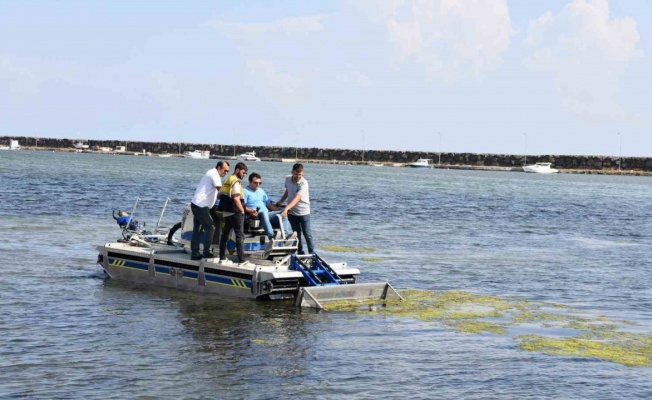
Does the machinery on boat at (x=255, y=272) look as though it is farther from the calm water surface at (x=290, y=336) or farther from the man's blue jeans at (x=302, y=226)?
the man's blue jeans at (x=302, y=226)

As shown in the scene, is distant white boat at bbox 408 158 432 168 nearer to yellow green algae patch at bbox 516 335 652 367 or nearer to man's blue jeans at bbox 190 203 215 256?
man's blue jeans at bbox 190 203 215 256

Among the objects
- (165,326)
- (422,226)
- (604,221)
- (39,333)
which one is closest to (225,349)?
(165,326)

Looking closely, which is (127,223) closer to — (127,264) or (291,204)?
(127,264)

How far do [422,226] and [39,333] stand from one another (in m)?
26.5

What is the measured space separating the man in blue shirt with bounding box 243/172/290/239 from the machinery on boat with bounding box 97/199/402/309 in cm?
25

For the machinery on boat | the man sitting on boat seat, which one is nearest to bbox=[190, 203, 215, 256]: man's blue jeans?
the machinery on boat

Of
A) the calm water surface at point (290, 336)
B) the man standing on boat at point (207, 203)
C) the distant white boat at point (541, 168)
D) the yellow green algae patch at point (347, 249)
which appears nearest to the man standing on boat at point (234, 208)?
the man standing on boat at point (207, 203)

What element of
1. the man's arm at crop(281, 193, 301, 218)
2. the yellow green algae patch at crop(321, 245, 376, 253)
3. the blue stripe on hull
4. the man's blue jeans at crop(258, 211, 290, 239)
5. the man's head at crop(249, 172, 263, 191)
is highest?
the man's head at crop(249, 172, 263, 191)

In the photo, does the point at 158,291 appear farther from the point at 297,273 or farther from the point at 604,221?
the point at 604,221

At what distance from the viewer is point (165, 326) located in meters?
16.4

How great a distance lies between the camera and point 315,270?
1855cm

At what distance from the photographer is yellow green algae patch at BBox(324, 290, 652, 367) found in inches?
616

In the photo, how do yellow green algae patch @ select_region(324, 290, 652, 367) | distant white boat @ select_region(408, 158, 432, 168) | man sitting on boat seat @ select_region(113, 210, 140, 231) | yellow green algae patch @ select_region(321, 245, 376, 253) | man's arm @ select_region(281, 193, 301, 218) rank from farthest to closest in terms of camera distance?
distant white boat @ select_region(408, 158, 432, 168)
yellow green algae patch @ select_region(321, 245, 376, 253)
man sitting on boat seat @ select_region(113, 210, 140, 231)
man's arm @ select_region(281, 193, 301, 218)
yellow green algae patch @ select_region(324, 290, 652, 367)

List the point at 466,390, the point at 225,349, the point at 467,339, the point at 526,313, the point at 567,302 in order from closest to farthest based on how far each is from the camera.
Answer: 1. the point at 466,390
2. the point at 225,349
3. the point at 467,339
4. the point at 526,313
5. the point at 567,302
